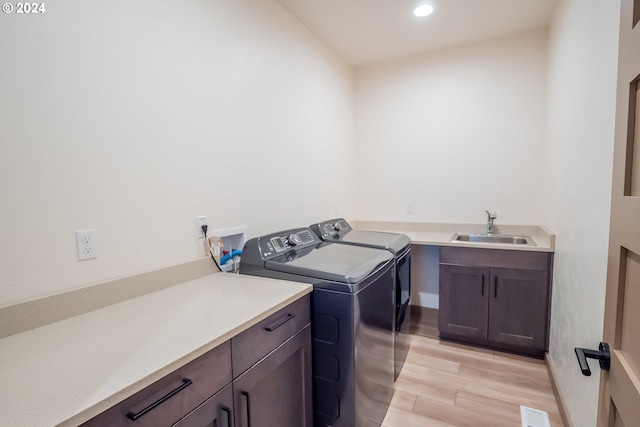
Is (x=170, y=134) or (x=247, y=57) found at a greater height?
(x=247, y=57)

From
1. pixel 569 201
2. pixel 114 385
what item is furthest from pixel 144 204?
pixel 569 201

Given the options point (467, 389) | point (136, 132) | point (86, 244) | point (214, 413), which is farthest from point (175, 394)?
point (467, 389)

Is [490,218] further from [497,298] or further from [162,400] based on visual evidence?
[162,400]

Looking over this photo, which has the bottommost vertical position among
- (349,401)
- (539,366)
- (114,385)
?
(539,366)

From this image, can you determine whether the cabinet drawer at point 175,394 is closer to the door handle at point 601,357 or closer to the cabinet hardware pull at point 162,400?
the cabinet hardware pull at point 162,400

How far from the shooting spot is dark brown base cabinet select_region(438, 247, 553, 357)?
2.23 meters

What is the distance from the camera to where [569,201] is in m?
1.69

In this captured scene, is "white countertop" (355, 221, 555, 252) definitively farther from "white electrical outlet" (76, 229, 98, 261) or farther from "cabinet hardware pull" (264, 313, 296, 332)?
"white electrical outlet" (76, 229, 98, 261)

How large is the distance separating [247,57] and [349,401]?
75.8 inches

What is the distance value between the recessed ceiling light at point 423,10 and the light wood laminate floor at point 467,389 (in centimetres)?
255

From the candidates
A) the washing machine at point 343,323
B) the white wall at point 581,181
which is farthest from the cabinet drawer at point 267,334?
the white wall at point 581,181

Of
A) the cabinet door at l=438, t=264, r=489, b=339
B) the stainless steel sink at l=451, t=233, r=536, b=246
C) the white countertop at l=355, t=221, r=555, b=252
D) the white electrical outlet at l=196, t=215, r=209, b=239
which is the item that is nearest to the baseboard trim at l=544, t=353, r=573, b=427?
the cabinet door at l=438, t=264, r=489, b=339

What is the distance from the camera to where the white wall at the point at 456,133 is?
264 centimetres

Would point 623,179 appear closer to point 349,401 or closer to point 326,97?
point 349,401
